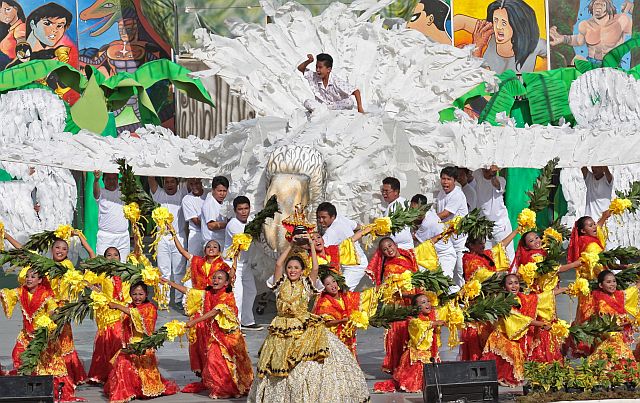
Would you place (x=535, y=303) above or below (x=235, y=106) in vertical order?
below

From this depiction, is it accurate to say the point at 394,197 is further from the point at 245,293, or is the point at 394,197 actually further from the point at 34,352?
the point at 34,352

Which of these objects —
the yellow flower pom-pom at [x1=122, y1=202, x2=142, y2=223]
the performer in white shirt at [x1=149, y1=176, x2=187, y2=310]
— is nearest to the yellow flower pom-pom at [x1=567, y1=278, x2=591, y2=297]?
the yellow flower pom-pom at [x1=122, y1=202, x2=142, y2=223]

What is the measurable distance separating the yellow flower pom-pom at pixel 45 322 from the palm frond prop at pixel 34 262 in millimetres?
284

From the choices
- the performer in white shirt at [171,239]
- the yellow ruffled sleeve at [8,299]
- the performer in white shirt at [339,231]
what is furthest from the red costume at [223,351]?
the performer in white shirt at [171,239]

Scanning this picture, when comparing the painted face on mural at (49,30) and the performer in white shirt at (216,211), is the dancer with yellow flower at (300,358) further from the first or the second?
the painted face on mural at (49,30)

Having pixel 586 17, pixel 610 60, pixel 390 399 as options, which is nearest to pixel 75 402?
pixel 390 399

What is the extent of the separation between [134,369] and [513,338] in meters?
2.66

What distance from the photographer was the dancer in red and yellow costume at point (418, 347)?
984 cm

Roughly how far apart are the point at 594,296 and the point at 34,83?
33.8 ft

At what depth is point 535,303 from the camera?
10.2 meters

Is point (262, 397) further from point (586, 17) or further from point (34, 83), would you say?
point (586, 17)

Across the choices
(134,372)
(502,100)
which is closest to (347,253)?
(134,372)

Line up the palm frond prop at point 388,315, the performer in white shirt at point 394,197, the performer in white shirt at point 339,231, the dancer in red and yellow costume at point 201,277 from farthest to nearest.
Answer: the performer in white shirt at point 394,197 → the performer in white shirt at point 339,231 → the dancer in red and yellow costume at point 201,277 → the palm frond prop at point 388,315

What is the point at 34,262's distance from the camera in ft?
31.7
